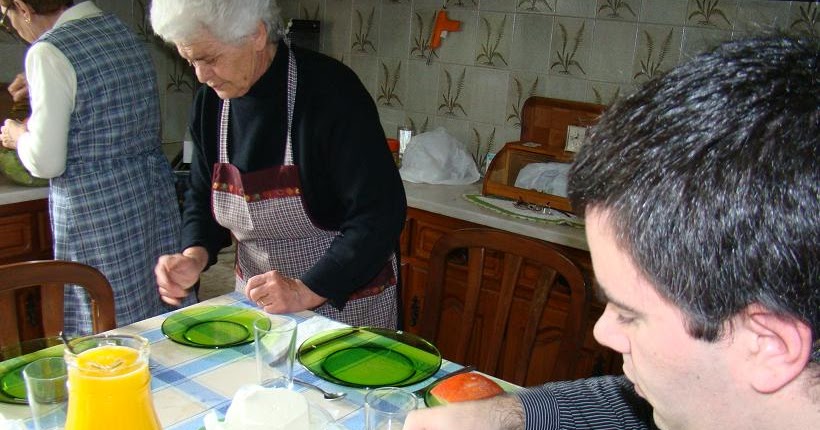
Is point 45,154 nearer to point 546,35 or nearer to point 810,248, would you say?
point 546,35

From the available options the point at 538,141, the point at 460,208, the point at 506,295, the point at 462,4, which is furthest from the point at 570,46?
the point at 506,295

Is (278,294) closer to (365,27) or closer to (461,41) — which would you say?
(461,41)

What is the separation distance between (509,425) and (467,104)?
6.30ft

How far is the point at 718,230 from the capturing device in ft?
1.74

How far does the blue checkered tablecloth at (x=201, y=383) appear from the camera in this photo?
0.98 metres

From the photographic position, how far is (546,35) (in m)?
2.51

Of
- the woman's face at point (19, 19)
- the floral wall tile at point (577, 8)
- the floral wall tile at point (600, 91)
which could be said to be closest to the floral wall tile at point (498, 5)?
the floral wall tile at point (577, 8)

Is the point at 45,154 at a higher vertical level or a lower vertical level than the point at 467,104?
lower

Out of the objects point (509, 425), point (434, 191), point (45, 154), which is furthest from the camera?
point (434, 191)

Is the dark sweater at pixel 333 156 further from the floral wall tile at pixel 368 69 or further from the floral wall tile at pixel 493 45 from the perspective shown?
the floral wall tile at pixel 368 69

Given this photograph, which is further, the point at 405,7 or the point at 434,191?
the point at 405,7

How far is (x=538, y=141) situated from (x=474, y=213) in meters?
0.53

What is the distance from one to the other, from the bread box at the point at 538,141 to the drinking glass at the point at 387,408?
1.44 m

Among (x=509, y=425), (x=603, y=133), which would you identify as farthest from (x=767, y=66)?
(x=509, y=425)
